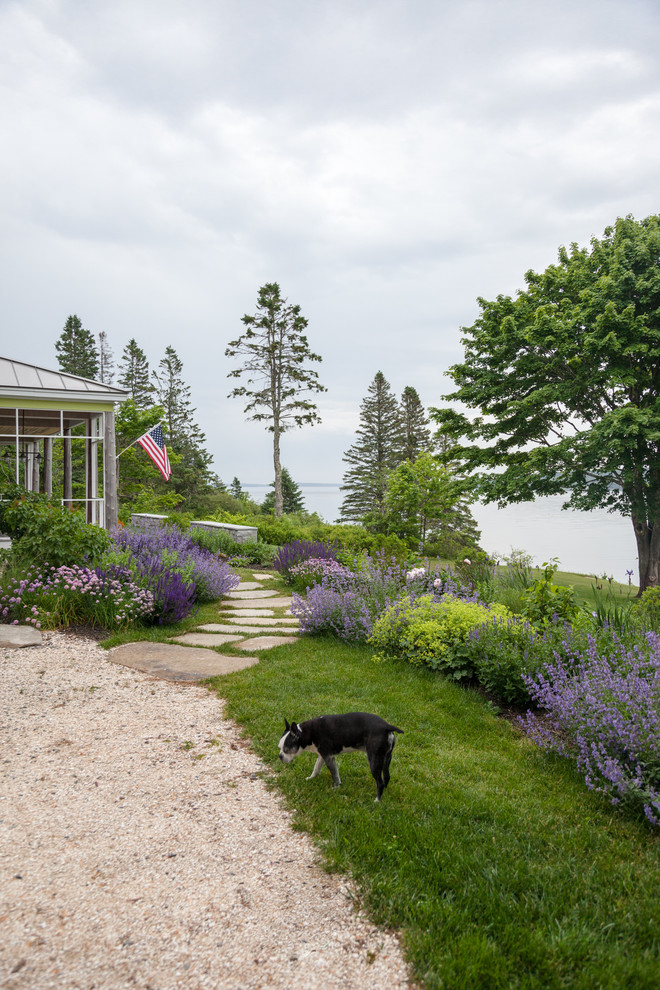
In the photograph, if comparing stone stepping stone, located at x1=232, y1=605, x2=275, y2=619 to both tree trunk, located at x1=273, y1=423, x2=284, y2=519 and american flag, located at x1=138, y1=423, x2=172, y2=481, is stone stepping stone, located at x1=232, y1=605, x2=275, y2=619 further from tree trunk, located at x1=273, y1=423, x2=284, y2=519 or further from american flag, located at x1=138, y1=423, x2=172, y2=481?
tree trunk, located at x1=273, y1=423, x2=284, y2=519

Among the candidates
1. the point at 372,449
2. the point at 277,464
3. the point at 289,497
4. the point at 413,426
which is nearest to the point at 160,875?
the point at 277,464

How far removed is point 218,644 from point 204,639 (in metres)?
0.26

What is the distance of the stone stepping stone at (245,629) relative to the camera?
589cm

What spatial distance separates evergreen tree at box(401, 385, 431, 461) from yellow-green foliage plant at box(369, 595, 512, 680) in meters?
30.3

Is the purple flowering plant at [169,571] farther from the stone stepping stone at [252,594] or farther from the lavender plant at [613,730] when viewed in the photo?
the lavender plant at [613,730]

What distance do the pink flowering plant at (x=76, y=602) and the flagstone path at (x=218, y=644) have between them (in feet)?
1.94

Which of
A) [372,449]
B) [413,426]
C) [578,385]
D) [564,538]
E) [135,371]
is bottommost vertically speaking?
[564,538]

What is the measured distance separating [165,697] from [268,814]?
1.78 m

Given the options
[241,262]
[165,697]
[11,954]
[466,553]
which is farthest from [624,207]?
[11,954]

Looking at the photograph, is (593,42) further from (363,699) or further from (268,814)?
(268,814)

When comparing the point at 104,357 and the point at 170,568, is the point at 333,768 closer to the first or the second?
the point at 170,568

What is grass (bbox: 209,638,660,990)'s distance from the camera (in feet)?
5.22

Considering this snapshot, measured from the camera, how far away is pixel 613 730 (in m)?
2.63

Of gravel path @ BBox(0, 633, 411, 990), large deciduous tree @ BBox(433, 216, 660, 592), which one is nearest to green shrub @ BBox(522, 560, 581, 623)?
gravel path @ BBox(0, 633, 411, 990)
